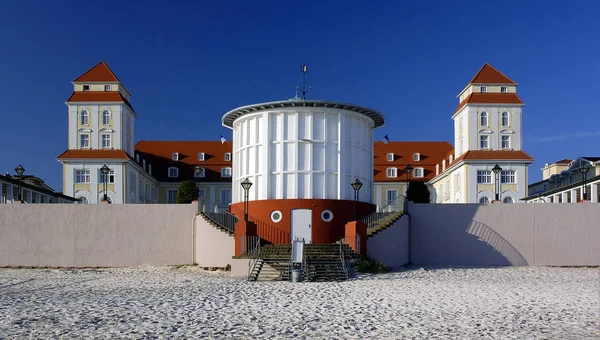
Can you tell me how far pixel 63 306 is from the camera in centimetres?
1552

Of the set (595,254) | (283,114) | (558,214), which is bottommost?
(595,254)

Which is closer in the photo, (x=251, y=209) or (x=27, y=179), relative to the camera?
(x=251, y=209)

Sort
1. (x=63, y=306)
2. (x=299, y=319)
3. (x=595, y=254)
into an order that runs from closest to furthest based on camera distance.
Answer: (x=299, y=319) → (x=63, y=306) → (x=595, y=254)

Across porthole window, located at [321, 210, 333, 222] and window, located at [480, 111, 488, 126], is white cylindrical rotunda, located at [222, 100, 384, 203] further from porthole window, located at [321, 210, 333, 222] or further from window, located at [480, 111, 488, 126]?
window, located at [480, 111, 488, 126]

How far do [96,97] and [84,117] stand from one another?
201 centimetres

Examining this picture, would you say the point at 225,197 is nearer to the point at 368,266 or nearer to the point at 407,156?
the point at 407,156

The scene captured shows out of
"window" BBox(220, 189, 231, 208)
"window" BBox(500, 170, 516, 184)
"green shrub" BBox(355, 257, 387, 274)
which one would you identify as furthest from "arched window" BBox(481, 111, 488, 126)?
"green shrub" BBox(355, 257, 387, 274)

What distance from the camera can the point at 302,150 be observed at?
29.2 m

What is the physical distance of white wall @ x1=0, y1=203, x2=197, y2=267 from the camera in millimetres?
28531

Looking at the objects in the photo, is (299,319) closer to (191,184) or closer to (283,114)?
(283,114)

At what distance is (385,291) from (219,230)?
10.1 m

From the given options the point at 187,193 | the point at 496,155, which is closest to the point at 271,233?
the point at 187,193

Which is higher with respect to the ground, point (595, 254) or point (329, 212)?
point (329, 212)

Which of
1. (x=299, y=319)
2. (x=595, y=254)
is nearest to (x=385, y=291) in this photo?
(x=299, y=319)
